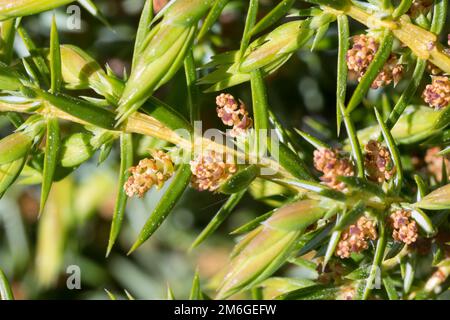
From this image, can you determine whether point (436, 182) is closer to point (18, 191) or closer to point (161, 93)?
point (161, 93)

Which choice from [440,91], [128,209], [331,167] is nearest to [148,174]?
[331,167]

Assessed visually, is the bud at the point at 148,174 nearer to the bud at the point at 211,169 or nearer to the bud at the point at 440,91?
the bud at the point at 211,169

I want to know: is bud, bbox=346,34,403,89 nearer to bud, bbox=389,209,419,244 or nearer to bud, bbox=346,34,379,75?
bud, bbox=346,34,379,75

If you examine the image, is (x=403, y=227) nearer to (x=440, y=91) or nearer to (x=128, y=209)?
(x=440, y=91)

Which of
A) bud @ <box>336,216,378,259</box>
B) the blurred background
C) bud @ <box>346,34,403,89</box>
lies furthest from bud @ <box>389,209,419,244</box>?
the blurred background

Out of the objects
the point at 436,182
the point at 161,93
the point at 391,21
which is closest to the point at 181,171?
the point at 391,21

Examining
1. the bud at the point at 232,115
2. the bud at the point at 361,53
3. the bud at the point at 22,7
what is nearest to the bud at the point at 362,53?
the bud at the point at 361,53
